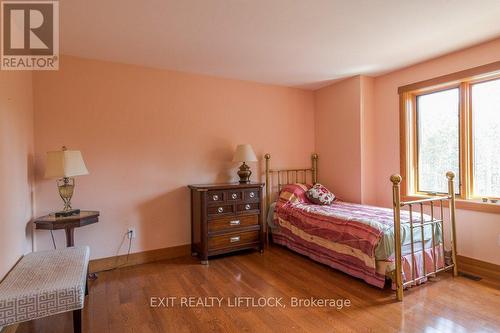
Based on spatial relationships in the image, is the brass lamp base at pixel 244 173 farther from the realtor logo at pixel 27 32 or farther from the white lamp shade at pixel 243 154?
the realtor logo at pixel 27 32

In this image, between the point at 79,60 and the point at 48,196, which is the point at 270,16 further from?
the point at 48,196

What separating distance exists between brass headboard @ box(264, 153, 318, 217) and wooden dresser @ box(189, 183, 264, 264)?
0.53 metres

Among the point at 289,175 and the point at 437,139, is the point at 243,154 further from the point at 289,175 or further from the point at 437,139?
the point at 437,139

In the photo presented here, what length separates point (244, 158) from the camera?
11.5 ft

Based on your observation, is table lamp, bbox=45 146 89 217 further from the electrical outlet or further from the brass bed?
the brass bed

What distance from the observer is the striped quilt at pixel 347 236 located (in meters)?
2.42

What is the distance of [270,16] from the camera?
218 centimetres

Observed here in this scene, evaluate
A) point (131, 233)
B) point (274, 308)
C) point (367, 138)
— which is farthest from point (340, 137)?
point (131, 233)

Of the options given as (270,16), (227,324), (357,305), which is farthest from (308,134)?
(227,324)

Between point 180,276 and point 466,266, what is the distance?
9.88ft

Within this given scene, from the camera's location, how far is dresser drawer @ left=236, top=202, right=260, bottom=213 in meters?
3.43

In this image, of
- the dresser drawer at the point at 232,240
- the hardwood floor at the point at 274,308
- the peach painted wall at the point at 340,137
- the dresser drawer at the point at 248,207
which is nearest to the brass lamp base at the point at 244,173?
the dresser drawer at the point at 248,207

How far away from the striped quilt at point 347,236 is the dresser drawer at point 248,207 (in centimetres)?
37

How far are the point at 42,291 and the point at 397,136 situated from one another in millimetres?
3864
